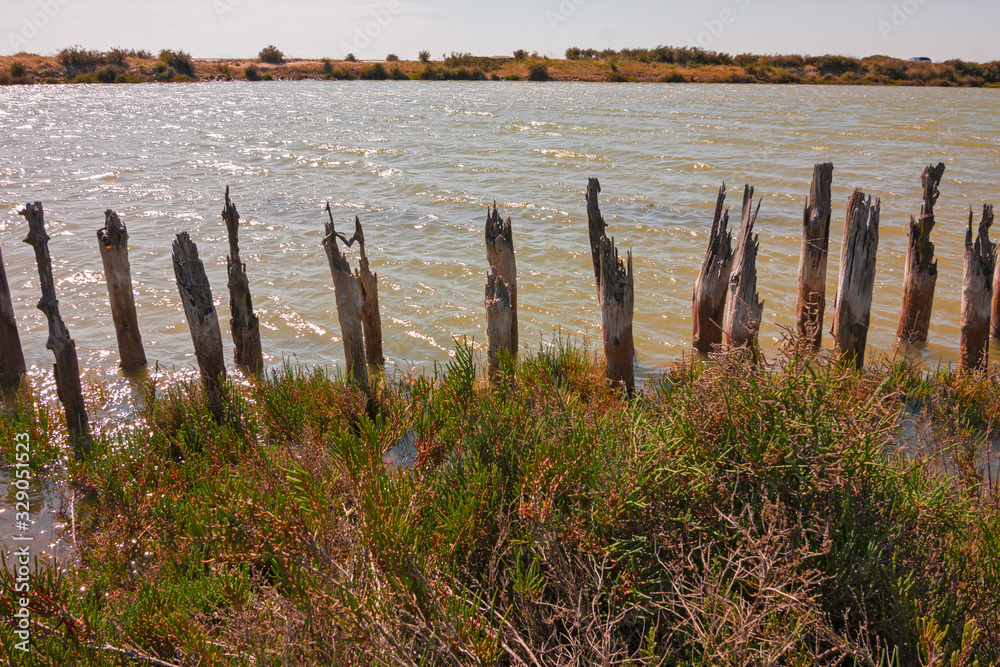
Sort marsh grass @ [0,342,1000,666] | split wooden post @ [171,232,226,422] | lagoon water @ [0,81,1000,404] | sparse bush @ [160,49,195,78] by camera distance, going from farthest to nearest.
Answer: sparse bush @ [160,49,195,78], lagoon water @ [0,81,1000,404], split wooden post @ [171,232,226,422], marsh grass @ [0,342,1000,666]

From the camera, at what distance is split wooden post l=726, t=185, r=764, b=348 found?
205 inches

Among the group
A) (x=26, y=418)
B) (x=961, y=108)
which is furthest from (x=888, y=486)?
(x=961, y=108)

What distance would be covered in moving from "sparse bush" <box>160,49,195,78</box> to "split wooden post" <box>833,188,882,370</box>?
64.4 m

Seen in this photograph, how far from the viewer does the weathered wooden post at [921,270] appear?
17.5ft

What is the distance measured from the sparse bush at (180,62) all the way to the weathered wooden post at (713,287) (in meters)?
63.7

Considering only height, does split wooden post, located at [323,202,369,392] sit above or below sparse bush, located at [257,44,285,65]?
below

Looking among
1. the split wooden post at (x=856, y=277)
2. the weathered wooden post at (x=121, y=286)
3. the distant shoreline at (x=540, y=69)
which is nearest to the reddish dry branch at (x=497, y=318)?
the split wooden post at (x=856, y=277)

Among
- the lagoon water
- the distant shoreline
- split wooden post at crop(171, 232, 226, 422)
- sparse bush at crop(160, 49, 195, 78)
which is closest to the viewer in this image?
split wooden post at crop(171, 232, 226, 422)

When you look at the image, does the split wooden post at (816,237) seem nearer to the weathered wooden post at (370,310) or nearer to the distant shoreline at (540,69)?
the weathered wooden post at (370,310)

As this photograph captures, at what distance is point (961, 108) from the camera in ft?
93.4

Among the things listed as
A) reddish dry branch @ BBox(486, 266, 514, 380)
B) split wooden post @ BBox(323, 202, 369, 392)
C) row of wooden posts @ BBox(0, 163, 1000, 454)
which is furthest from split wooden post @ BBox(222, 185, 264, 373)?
reddish dry branch @ BBox(486, 266, 514, 380)

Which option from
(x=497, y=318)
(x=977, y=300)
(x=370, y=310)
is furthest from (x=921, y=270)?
(x=370, y=310)

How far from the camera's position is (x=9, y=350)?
17.5 feet

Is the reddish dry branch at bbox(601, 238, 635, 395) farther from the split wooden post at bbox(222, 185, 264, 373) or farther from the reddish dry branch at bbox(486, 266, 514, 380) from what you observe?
the split wooden post at bbox(222, 185, 264, 373)
